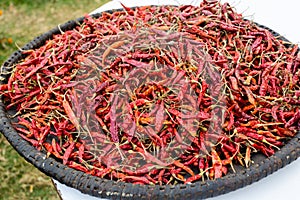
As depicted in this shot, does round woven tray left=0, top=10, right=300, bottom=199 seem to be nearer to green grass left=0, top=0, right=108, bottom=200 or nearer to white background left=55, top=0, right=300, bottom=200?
white background left=55, top=0, right=300, bottom=200

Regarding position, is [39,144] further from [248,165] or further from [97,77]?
[248,165]

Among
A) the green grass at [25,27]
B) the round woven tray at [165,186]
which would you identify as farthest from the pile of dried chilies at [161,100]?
the green grass at [25,27]

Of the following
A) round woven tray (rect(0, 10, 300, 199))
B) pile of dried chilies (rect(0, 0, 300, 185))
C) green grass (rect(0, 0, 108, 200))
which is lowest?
green grass (rect(0, 0, 108, 200))

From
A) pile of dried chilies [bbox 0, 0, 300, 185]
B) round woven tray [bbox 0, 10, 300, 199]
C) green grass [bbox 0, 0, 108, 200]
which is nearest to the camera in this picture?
round woven tray [bbox 0, 10, 300, 199]

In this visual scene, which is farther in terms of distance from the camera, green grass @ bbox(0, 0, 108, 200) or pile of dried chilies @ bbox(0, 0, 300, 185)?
green grass @ bbox(0, 0, 108, 200)

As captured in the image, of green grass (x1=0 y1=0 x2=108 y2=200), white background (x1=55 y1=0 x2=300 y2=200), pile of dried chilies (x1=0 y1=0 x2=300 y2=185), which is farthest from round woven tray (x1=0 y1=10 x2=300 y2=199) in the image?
green grass (x1=0 y1=0 x2=108 y2=200)

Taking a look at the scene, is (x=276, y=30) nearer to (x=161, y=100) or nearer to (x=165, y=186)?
(x=161, y=100)

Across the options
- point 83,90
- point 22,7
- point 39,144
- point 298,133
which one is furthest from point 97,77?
Result: point 22,7
